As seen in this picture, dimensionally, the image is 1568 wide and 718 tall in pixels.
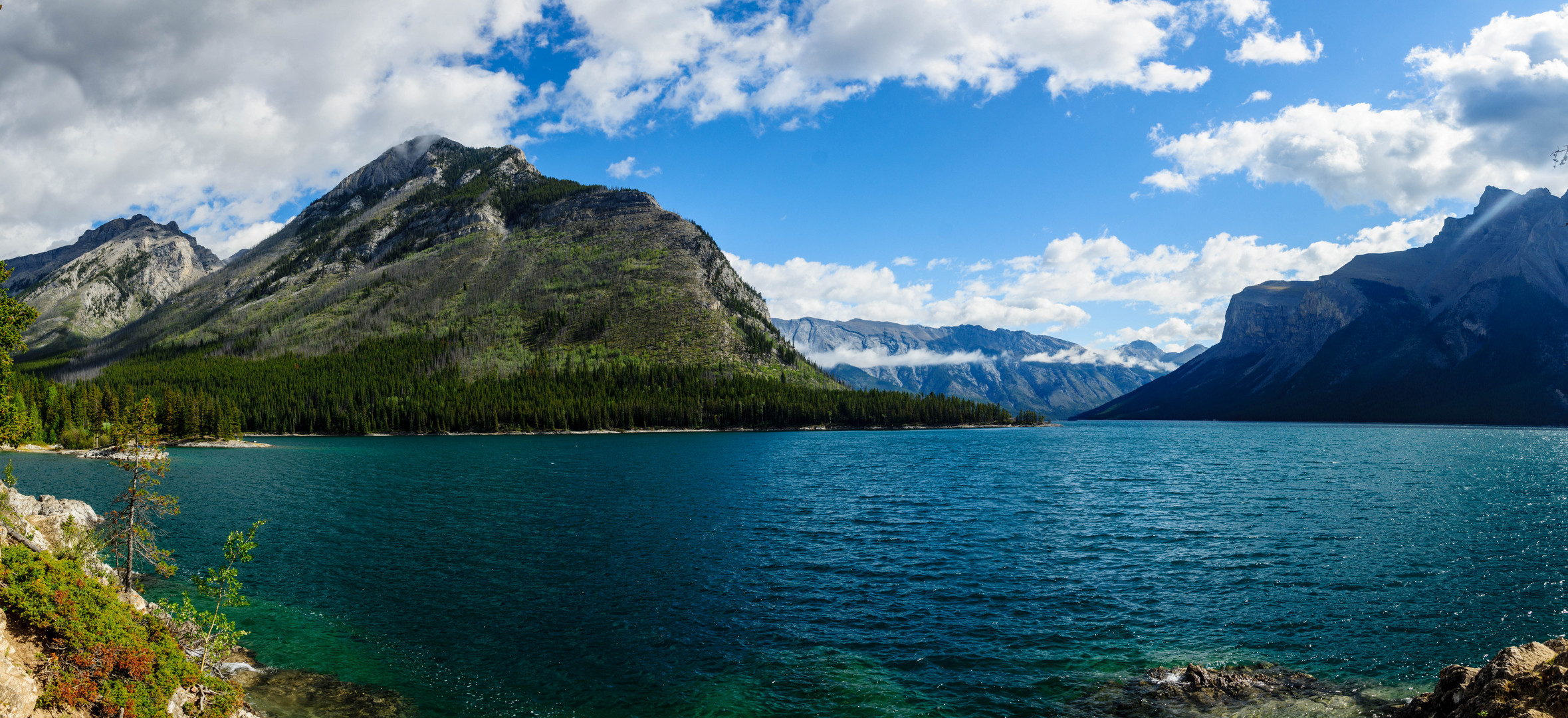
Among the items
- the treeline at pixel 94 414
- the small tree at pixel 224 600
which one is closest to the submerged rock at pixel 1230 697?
the small tree at pixel 224 600

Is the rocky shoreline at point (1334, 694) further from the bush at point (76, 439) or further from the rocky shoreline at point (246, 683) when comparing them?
the bush at point (76, 439)

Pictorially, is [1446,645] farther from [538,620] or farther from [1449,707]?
[538,620]

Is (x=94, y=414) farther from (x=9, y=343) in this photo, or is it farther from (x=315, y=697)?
(x=315, y=697)

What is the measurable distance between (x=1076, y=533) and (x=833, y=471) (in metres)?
53.0

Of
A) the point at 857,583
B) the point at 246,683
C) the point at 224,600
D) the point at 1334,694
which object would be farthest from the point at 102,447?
the point at 1334,694

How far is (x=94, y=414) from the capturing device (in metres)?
153

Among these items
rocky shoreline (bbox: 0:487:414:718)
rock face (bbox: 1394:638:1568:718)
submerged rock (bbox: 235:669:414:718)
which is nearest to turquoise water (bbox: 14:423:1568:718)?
submerged rock (bbox: 235:669:414:718)

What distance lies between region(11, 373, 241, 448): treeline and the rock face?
18769 cm

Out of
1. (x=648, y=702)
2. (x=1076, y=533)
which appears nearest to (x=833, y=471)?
(x=1076, y=533)

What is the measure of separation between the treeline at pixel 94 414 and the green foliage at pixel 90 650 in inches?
6117

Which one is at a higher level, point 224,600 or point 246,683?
point 224,600

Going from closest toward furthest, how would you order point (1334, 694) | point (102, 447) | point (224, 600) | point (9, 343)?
point (224, 600) < point (1334, 694) < point (9, 343) < point (102, 447)

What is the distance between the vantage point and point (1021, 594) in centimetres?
4006

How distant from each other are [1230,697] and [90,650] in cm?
3860
